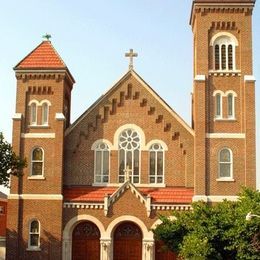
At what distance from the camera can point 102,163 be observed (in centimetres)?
3709

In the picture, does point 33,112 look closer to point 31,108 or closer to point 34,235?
Result: point 31,108

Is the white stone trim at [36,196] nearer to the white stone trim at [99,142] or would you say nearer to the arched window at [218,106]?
the white stone trim at [99,142]

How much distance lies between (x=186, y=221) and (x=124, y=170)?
23.2 feet

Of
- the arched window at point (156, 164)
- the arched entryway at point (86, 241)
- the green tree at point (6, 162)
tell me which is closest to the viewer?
the green tree at point (6, 162)

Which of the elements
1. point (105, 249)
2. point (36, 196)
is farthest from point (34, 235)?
point (105, 249)

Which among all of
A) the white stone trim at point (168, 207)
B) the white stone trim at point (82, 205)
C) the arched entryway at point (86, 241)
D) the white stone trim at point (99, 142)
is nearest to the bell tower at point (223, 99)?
the white stone trim at point (168, 207)

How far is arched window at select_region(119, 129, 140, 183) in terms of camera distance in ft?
121

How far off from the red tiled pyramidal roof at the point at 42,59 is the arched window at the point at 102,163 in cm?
521

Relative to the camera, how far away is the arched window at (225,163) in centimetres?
3503

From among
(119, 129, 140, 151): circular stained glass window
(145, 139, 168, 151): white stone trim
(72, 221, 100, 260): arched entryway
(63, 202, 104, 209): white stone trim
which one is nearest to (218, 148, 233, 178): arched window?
(145, 139, 168, 151): white stone trim

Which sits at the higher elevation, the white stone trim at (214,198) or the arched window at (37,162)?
the arched window at (37,162)

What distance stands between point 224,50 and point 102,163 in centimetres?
957

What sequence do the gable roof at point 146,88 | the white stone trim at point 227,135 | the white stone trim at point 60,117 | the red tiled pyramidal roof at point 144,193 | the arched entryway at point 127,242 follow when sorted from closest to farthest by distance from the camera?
the red tiled pyramidal roof at point 144,193, the white stone trim at point 227,135, the arched entryway at point 127,242, the white stone trim at point 60,117, the gable roof at point 146,88

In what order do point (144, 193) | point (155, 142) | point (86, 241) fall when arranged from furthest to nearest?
point (155, 142) → point (86, 241) → point (144, 193)
